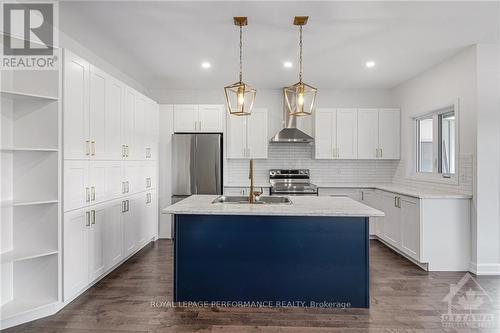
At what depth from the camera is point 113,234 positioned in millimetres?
3631

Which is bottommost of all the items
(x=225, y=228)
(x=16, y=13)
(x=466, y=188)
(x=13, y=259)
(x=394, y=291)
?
(x=394, y=291)

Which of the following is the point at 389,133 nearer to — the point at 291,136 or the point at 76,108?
the point at 291,136

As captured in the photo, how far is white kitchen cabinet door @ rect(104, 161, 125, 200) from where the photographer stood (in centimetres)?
350

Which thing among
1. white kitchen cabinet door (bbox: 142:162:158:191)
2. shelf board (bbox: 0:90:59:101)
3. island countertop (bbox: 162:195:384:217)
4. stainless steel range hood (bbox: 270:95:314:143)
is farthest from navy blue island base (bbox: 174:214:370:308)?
stainless steel range hood (bbox: 270:95:314:143)

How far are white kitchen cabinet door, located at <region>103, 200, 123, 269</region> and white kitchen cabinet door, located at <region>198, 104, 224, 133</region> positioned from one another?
212 centimetres

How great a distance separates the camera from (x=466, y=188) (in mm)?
3811

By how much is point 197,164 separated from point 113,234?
1915 mm

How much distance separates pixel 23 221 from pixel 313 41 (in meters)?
3.46

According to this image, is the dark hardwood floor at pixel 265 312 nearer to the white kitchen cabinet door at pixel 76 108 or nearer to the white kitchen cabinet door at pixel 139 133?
the white kitchen cabinet door at pixel 76 108

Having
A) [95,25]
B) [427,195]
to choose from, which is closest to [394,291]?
[427,195]

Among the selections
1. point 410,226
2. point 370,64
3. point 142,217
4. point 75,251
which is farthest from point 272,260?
point 370,64

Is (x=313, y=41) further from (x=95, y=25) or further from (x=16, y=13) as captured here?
(x=16, y=13)

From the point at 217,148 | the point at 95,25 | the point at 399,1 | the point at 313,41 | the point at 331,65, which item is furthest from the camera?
the point at 217,148

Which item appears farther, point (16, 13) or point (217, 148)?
point (217, 148)
